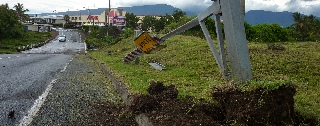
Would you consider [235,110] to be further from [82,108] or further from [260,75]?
[82,108]

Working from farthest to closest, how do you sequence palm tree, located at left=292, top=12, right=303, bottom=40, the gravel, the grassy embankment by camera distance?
palm tree, located at left=292, top=12, right=303, bottom=40 < the grassy embankment < the gravel

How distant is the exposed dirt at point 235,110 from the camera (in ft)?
13.4

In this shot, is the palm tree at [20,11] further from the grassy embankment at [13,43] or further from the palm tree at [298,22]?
the palm tree at [298,22]

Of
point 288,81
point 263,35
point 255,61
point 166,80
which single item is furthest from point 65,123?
point 263,35

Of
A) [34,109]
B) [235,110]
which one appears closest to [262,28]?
[34,109]

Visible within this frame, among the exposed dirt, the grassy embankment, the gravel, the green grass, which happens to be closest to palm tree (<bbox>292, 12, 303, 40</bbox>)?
the grassy embankment

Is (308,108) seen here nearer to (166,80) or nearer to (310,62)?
(166,80)

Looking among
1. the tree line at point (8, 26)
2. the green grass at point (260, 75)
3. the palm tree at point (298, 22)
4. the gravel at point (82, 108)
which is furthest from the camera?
the palm tree at point (298, 22)

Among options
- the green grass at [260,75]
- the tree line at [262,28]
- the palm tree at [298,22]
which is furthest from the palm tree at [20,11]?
the green grass at [260,75]

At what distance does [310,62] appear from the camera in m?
10.4

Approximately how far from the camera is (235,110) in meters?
4.27

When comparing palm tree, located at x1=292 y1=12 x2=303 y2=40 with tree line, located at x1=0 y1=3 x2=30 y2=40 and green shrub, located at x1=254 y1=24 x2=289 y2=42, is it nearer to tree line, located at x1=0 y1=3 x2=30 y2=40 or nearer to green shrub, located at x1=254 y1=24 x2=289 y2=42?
green shrub, located at x1=254 y1=24 x2=289 y2=42

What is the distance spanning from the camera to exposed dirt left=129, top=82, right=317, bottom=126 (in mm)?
4082

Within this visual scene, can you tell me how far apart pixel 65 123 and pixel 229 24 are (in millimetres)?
2844
